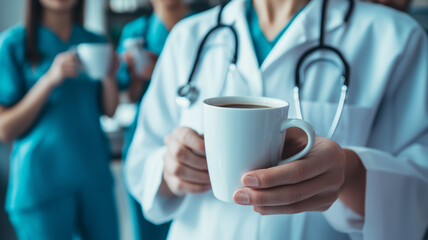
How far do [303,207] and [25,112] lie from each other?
3.56 feet

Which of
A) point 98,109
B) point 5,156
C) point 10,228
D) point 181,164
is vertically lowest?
point 10,228

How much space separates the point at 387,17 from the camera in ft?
1.98

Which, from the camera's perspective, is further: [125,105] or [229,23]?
[125,105]

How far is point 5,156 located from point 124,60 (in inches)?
34.1

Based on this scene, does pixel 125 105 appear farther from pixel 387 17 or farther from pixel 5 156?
pixel 387 17

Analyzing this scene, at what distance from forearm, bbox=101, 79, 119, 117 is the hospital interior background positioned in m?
0.68

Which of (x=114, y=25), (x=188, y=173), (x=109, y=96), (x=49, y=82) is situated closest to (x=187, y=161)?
(x=188, y=173)

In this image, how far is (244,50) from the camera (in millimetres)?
642

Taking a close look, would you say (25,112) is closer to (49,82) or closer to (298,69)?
(49,82)

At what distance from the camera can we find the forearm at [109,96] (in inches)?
54.7

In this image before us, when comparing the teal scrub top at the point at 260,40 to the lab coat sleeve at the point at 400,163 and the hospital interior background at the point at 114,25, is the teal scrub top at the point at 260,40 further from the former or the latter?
the hospital interior background at the point at 114,25

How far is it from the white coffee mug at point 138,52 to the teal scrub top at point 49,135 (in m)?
0.20

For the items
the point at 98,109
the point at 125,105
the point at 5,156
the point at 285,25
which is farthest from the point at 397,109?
the point at 125,105

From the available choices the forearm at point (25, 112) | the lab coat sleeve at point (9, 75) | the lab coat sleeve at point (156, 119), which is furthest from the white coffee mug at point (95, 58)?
the lab coat sleeve at point (156, 119)
